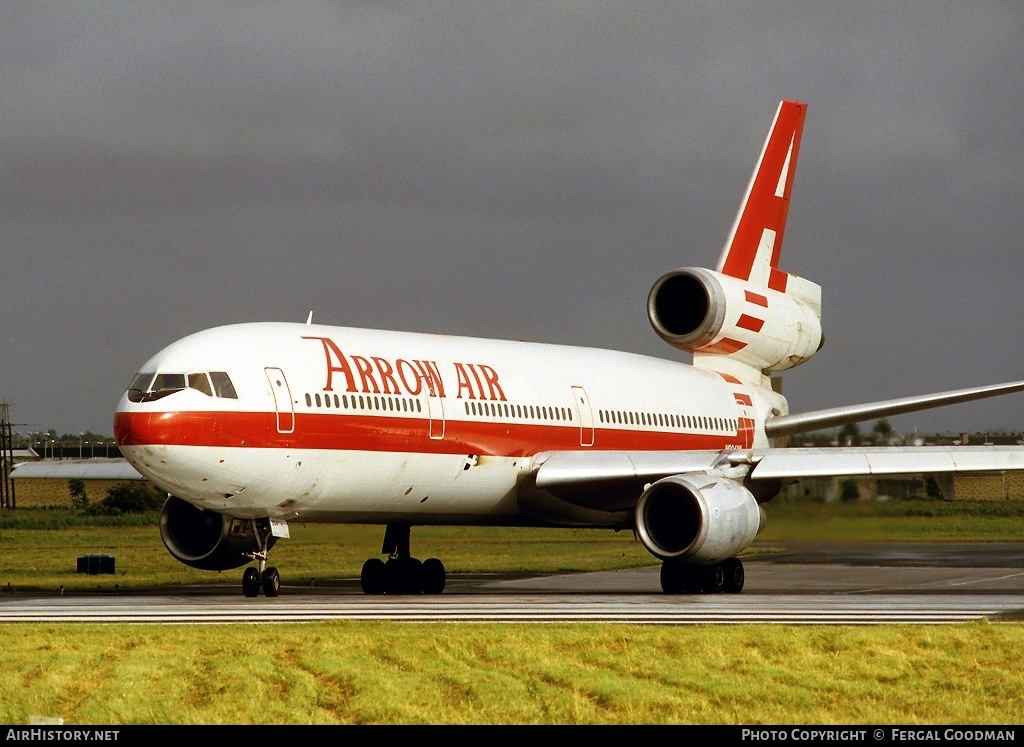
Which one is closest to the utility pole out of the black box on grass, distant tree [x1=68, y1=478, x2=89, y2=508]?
distant tree [x1=68, y1=478, x2=89, y2=508]

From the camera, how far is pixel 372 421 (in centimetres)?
2381

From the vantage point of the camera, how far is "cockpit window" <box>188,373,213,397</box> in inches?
856

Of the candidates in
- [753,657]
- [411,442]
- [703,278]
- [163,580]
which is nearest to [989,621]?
[753,657]

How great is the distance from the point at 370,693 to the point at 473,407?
45.7 feet

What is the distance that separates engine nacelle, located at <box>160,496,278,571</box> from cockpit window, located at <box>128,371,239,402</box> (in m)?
2.67

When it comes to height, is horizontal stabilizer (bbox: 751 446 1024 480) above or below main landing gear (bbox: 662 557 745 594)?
above

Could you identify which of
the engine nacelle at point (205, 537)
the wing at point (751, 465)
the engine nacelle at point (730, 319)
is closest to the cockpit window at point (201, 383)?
the engine nacelle at point (205, 537)

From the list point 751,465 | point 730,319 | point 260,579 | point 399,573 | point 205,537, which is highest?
point 730,319

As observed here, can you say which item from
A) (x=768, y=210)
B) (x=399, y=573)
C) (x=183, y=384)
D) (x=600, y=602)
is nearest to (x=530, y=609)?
(x=600, y=602)

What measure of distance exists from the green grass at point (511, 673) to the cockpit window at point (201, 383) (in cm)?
534

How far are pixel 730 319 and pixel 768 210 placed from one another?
15.3 ft

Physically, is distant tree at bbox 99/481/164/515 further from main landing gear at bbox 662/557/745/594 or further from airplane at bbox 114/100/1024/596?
main landing gear at bbox 662/557/745/594

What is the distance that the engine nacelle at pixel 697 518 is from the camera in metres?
24.9

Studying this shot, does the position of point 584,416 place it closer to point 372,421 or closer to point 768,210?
point 372,421
